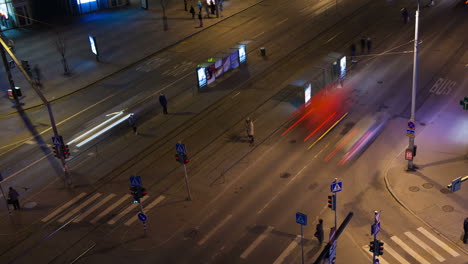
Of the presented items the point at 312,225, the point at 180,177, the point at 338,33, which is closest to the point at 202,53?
the point at 338,33

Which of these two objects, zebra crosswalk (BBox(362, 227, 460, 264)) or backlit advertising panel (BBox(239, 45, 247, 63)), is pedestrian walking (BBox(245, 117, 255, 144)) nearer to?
zebra crosswalk (BBox(362, 227, 460, 264))

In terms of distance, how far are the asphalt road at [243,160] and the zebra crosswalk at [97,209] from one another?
16cm

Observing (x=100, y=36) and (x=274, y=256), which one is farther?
(x=100, y=36)

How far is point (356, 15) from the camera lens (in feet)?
198

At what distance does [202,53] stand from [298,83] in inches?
598

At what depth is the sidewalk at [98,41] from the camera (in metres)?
47.0

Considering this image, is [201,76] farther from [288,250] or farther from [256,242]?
[288,250]

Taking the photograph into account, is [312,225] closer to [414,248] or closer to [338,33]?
[414,248]

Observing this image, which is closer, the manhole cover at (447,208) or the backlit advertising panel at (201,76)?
the manhole cover at (447,208)

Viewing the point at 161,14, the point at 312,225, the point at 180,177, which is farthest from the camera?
the point at 161,14

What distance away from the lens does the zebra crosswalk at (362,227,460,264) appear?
24.2 meters

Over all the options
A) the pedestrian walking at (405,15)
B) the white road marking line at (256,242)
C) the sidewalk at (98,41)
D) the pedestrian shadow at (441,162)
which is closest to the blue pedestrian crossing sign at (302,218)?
the white road marking line at (256,242)

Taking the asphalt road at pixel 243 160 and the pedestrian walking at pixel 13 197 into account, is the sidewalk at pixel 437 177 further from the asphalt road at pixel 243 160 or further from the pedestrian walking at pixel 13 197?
the pedestrian walking at pixel 13 197

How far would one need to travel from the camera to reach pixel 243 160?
33.0 meters
